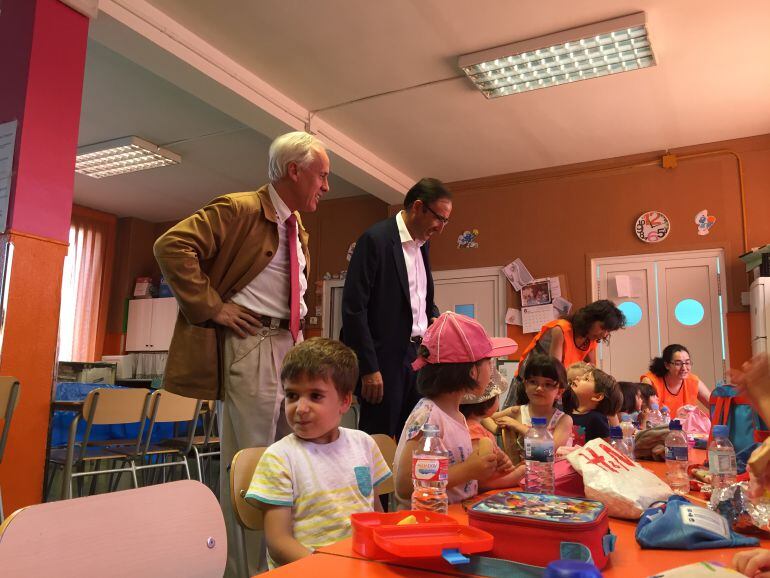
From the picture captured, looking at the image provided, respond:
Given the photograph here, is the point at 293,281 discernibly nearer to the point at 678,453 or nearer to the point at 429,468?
the point at 429,468

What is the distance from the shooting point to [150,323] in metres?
8.40

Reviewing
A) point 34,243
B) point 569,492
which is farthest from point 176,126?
point 569,492

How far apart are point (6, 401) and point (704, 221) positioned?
17.3ft

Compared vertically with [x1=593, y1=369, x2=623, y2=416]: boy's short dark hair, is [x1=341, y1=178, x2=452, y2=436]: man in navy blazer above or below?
above

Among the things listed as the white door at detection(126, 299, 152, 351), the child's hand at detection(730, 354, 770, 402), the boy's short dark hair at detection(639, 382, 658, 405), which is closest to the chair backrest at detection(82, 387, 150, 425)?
the boy's short dark hair at detection(639, 382, 658, 405)

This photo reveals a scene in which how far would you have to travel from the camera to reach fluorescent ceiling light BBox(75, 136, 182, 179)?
5.97 m

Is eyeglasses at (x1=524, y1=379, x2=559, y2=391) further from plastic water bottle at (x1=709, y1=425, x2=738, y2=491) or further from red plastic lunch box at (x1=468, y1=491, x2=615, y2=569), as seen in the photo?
red plastic lunch box at (x1=468, y1=491, x2=615, y2=569)

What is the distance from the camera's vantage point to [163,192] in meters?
7.63

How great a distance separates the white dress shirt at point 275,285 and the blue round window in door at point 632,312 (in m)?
4.40

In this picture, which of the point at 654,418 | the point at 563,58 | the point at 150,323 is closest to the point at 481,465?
the point at 654,418

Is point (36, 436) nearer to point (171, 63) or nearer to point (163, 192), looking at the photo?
point (171, 63)

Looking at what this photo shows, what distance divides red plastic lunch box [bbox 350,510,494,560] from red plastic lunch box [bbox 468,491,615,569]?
2 cm

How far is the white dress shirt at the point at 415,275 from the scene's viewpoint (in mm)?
2551

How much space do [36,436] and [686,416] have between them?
324 centimetres
